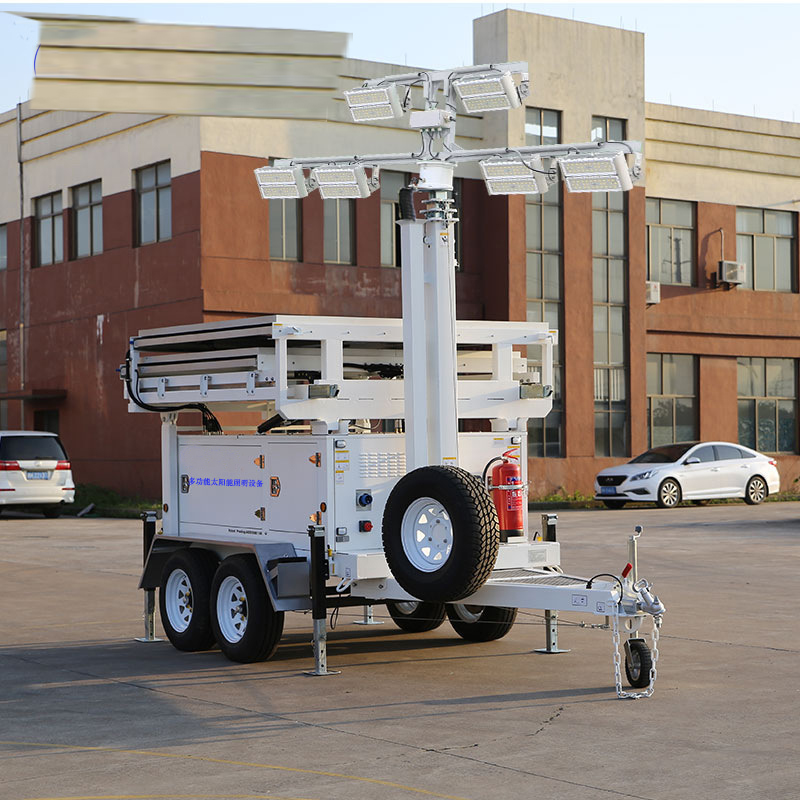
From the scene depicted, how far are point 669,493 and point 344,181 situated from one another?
2157cm

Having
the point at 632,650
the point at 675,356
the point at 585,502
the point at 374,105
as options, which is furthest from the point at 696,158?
the point at 632,650

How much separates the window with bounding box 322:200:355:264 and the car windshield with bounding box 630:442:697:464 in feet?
27.7

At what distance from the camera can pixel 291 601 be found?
11.1 meters

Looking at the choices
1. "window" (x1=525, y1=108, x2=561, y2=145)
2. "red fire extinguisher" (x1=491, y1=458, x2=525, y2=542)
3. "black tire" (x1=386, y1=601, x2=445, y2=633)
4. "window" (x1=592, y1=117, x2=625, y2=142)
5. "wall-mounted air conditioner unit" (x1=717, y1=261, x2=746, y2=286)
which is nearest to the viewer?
"red fire extinguisher" (x1=491, y1=458, x2=525, y2=542)

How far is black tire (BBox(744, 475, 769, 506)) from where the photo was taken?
34.2m

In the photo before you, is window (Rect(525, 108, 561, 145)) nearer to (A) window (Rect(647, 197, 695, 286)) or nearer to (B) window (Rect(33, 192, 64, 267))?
(A) window (Rect(647, 197, 695, 286))

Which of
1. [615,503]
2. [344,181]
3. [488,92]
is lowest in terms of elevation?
[615,503]

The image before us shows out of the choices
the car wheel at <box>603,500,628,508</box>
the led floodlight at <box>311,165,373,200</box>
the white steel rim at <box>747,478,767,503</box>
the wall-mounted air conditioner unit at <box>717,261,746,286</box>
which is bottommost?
the car wheel at <box>603,500,628,508</box>

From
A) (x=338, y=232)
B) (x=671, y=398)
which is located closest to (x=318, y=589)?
(x=338, y=232)

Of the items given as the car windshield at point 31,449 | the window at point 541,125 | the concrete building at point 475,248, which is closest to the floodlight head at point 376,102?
the concrete building at point 475,248

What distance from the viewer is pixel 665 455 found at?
33.2 metres

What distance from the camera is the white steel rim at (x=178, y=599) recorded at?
12.4 m

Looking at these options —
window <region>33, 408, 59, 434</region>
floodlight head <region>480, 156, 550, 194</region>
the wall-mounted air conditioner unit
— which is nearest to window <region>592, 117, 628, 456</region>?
the wall-mounted air conditioner unit

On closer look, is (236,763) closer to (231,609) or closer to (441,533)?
(441,533)
